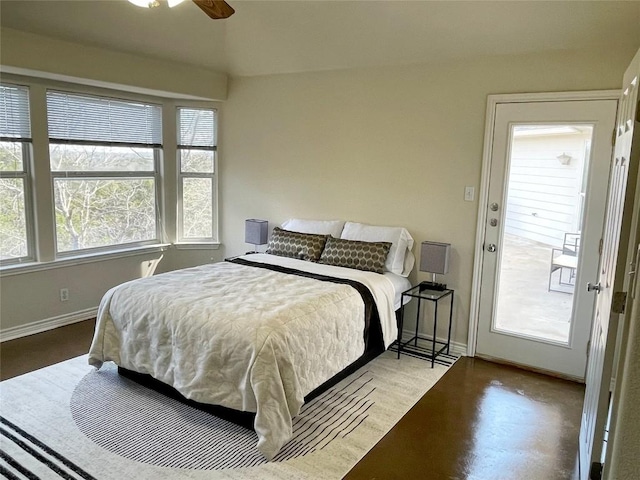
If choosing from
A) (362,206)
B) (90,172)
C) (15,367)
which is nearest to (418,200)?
(362,206)

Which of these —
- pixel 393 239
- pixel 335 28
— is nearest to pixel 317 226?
pixel 393 239

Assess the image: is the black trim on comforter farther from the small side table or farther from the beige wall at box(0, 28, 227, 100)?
the beige wall at box(0, 28, 227, 100)

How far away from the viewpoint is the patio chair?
337 cm

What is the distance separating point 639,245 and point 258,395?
180cm

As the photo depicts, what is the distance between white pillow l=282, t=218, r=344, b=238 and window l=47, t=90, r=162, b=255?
158 cm

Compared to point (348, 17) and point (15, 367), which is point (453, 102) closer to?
point (348, 17)

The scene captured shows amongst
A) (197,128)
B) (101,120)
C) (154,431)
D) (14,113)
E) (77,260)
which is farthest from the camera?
(197,128)

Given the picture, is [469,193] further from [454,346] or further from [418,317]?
[454,346]

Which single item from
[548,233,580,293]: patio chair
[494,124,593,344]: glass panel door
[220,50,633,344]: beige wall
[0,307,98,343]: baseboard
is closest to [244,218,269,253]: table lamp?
[220,50,633,344]: beige wall

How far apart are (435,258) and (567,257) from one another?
36.7 inches

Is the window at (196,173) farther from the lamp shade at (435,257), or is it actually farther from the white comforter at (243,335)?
the lamp shade at (435,257)

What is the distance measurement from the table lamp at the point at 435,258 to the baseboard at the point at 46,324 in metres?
3.15

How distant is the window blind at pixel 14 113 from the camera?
3784 mm

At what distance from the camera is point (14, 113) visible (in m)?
3.85
